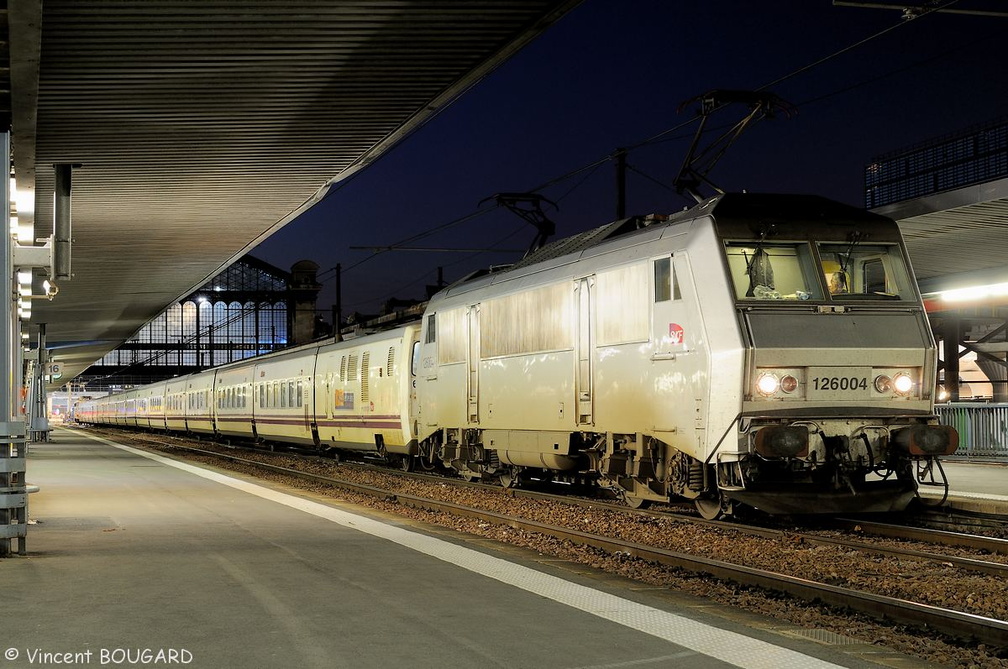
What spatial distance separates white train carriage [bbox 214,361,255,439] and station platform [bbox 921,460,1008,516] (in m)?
24.6

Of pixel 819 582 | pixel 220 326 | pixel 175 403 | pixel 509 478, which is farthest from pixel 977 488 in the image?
pixel 220 326

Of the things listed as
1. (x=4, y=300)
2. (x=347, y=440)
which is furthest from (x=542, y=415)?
(x=347, y=440)

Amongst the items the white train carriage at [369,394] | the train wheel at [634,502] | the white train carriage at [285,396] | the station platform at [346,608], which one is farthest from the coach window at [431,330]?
the white train carriage at [285,396]

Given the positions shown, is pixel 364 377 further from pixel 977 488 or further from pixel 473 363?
pixel 977 488

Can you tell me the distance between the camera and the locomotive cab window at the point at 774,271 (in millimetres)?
12234

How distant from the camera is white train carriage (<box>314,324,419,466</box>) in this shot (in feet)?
75.8

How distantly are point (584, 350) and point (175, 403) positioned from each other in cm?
4512

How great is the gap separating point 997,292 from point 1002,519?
8385mm

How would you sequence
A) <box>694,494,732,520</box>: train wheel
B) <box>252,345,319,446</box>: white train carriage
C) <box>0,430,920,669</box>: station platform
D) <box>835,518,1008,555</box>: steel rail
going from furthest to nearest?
1. <box>252,345,319,446</box>: white train carriage
2. <box>694,494,732,520</box>: train wheel
3. <box>835,518,1008,555</box>: steel rail
4. <box>0,430,920,669</box>: station platform

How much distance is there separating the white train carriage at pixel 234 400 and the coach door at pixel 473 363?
2216 centimetres

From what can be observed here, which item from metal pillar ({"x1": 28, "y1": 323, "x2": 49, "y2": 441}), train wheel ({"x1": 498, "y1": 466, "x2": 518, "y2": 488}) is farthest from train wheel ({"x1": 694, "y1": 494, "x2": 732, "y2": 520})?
metal pillar ({"x1": 28, "y1": 323, "x2": 49, "y2": 441})

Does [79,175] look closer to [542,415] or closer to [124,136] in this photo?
[124,136]

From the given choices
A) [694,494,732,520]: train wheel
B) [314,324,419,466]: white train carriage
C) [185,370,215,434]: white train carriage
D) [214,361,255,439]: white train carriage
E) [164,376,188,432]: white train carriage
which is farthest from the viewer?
[164,376,188,432]: white train carriage

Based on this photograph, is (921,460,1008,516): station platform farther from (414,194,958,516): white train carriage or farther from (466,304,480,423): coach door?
(466,304,480,423): coach door
